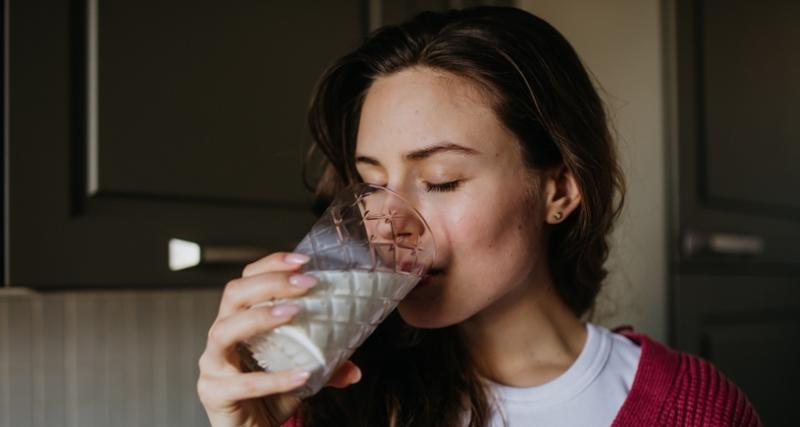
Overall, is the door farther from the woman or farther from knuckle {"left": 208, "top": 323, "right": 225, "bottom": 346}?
knuckle {"left": 208, "top": 323, "right": 225, "bottom": 346}

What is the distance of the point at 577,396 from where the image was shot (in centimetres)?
96

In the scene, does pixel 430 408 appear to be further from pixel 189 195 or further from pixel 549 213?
pixel 189 195

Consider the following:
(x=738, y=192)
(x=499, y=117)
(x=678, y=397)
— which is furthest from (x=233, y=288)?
(x=738, y=192)

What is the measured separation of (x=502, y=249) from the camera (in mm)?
869

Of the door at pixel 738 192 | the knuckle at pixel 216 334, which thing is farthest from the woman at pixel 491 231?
the door at pixel 738 192

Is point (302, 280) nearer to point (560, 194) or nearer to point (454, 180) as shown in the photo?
point (454, 180)

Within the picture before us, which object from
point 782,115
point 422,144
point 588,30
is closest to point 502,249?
point 422,144

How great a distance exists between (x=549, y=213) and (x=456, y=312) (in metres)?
0.23

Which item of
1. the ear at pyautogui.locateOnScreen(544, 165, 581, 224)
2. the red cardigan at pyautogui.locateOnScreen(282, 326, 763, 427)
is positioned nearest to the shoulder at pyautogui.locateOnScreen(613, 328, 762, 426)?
the red cardigan at pyautogui.locateOnScreen(282, 326, 763, 427)

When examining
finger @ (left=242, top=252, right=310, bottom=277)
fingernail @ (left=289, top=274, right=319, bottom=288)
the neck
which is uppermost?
finger @ (left=242, top=252, right=310, bottom=277)

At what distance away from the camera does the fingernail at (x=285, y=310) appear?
57 centimetres

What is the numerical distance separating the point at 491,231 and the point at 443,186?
0.08 metres

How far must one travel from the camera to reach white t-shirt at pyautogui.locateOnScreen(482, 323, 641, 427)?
0.93m

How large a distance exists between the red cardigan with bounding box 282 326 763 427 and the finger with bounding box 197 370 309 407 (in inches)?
11.6
